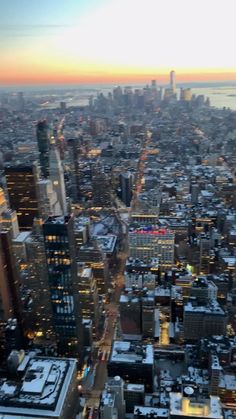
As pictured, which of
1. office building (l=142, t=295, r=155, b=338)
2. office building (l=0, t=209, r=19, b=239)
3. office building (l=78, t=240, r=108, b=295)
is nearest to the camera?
office building (l=142, t=295, r=155, b=338)

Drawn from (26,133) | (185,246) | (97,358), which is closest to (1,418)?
(97,358)

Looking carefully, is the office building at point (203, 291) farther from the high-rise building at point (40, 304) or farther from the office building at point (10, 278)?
the office building at point (10, 278)

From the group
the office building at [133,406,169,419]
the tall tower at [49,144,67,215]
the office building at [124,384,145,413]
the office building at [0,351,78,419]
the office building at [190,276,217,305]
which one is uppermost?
the tall tower at [49,144,67,215]

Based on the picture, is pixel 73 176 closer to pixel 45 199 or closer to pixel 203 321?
pixel 45 199

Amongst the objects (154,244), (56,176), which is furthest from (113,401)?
(56,176)

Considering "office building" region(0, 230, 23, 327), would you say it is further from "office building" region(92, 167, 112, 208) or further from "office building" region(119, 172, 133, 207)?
"office building" region(119, 172, 133, 207)

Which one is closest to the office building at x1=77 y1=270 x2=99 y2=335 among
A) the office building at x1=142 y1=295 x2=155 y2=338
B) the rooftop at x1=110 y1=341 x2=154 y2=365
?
the office building at x1=142 y1=295 x2=155 y2=338

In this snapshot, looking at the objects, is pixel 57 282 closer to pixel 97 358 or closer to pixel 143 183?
pixel 97 358
